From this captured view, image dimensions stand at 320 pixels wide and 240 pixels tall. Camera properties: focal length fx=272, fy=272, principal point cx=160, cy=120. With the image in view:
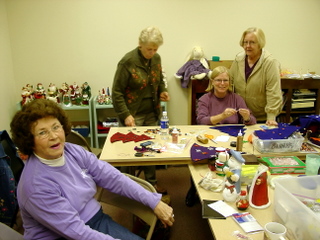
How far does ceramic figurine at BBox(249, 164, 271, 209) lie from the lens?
4.36 feet

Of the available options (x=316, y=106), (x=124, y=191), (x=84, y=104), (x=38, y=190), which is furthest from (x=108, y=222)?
(x=316, y=106)

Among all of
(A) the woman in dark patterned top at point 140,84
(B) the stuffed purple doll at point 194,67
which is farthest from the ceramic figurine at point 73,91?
(B) the stuffed purple doll at point 194,67

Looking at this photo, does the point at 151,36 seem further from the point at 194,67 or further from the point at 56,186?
the point at 56,186

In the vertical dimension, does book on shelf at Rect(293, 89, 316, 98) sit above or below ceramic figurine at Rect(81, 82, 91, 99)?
below

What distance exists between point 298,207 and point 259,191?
283 mm

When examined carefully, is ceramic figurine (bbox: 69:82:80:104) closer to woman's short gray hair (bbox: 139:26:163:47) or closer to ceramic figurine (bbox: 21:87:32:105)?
ceramic figurine (bbox: 21:87:32:105)

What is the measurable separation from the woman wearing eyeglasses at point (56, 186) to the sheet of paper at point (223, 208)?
0.25 meters

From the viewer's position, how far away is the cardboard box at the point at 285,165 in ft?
5.55

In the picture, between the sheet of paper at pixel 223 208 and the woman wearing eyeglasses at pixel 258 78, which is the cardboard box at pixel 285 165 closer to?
the sheet of paper at pixel 223 208

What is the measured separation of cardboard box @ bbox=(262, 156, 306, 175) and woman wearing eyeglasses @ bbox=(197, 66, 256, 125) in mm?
706

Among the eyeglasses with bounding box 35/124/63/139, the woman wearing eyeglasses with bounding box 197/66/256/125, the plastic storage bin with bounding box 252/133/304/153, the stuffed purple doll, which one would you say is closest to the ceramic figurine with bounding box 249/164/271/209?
the plastic storage bin with bounding box 252/133/304/153

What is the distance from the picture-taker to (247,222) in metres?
1.24

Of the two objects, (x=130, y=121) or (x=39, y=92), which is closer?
(x=130, y=121)

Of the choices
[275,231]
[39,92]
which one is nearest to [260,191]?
[275,231]
